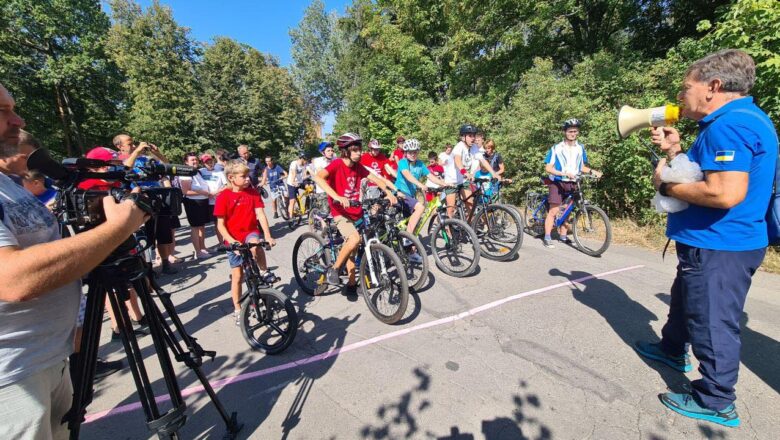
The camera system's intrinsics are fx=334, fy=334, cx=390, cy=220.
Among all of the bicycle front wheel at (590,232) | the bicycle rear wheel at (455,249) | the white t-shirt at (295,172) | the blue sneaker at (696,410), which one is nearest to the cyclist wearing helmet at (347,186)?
the bicycle rear wheel at (455,249)

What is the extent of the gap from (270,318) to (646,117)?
372 cm

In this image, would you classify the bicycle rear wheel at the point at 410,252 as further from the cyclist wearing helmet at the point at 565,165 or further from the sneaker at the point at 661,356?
the cyclist wearing helmet at the point at 565,165

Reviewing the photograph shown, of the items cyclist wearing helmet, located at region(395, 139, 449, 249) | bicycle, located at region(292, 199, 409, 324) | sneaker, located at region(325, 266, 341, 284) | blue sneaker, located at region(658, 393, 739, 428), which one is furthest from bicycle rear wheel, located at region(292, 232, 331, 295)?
blue sneaker, located at region(658, 393, 739, 428)

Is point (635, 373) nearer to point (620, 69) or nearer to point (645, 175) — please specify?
point (645, 175)

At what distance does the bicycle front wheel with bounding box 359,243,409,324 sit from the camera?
143 inches

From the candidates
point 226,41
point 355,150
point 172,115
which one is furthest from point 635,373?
point 226,41

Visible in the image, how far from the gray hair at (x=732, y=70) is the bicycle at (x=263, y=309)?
12.0 feet

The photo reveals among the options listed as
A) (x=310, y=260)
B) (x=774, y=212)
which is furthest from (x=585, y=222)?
(x=310, y=260)

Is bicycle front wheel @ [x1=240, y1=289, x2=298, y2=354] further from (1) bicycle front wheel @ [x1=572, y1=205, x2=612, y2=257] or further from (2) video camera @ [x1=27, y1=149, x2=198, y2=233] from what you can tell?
(1) bicycle front wheel @ [x1=572, y1=205, x2=612, y2=257]

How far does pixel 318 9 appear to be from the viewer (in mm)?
32781

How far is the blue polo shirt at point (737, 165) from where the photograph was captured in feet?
6.39

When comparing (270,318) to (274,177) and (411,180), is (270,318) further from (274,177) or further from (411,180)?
(274,177)

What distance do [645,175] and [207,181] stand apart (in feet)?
28.3

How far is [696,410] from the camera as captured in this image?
227 cm
